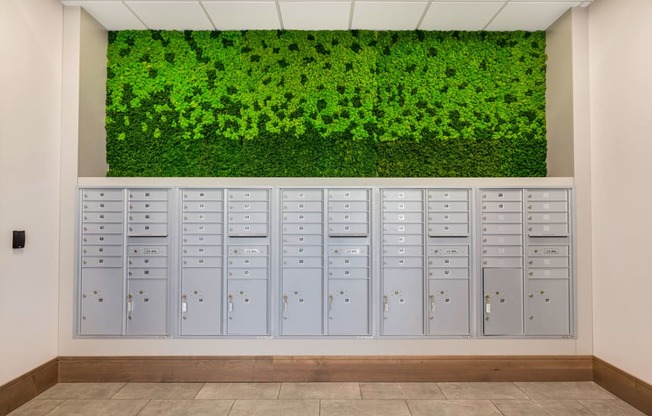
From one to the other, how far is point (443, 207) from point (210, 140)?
82.2 inches

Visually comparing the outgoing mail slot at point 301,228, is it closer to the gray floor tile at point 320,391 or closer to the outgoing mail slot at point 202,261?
the outgoing mail slot at point 202,261

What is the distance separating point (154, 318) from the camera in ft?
10.4

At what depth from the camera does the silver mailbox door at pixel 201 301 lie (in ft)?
10.4

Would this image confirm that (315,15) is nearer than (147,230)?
No

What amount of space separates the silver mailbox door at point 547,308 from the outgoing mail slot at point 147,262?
9.59 feet

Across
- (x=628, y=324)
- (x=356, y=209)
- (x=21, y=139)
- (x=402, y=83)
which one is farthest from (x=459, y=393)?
(x=21, y=139)

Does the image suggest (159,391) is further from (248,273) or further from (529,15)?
(529,15)

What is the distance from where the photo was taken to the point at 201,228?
10.6ft

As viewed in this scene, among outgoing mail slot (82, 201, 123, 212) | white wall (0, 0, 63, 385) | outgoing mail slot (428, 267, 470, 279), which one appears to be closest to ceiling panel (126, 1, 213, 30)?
white wall (0, 0, 63, 385)

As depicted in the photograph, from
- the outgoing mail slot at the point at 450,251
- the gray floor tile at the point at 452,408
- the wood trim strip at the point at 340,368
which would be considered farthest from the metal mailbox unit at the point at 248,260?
the outgoing mail slot at the point at 450,251

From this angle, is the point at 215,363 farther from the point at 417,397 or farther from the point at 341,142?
the point at 341,142

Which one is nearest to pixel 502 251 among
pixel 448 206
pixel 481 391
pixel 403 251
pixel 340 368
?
pixel 448 206

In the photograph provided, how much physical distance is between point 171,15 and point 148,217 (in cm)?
168

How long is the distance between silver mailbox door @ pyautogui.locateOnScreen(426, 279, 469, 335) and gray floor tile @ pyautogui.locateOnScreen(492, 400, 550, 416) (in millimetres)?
553
